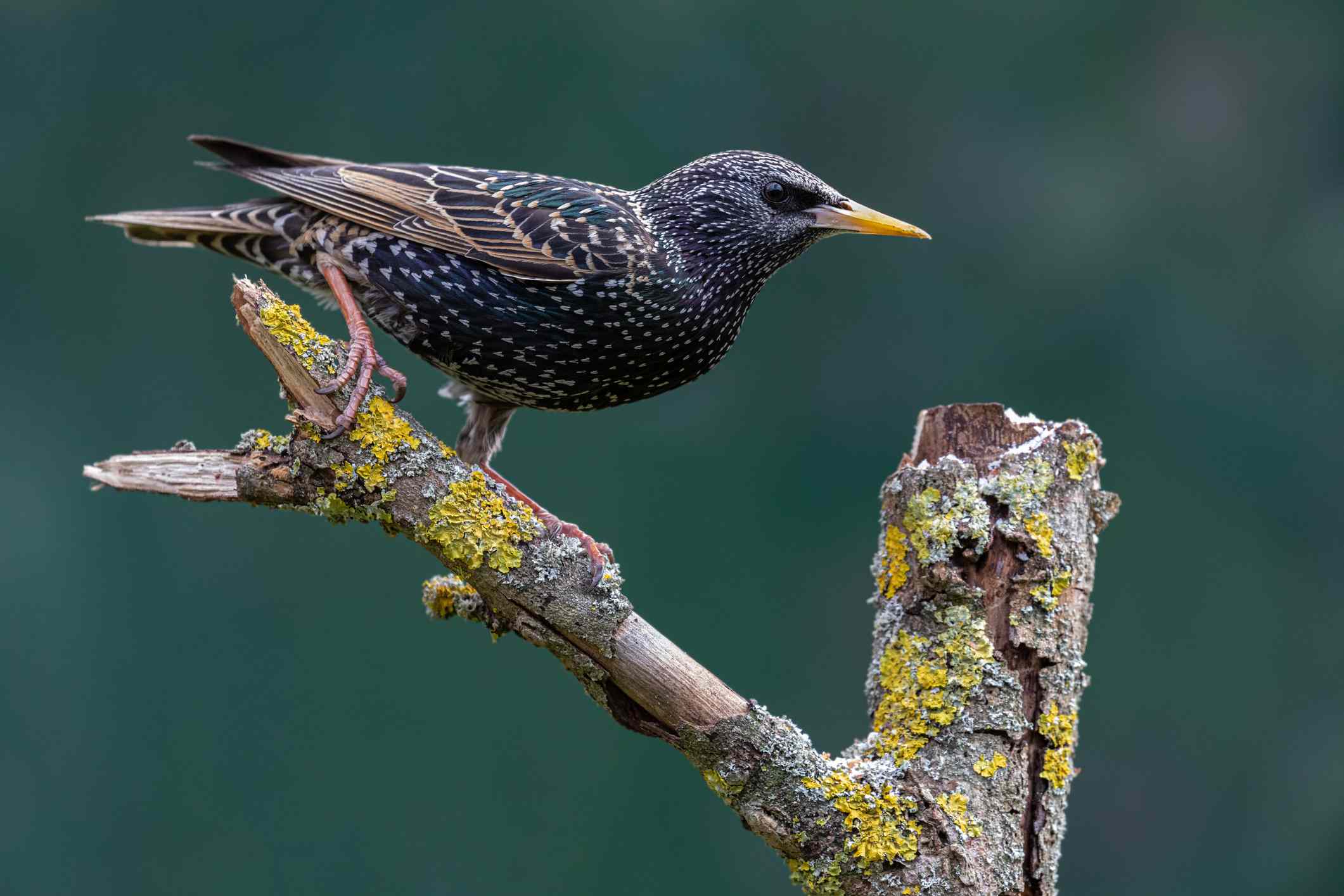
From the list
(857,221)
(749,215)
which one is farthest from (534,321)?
(857,221)

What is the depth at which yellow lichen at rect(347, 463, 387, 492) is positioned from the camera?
195 cm

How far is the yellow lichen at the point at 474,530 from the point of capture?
1957mm

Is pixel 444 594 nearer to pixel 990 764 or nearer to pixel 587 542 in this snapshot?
pixel 587 542

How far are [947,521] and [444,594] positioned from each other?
37.5 inches

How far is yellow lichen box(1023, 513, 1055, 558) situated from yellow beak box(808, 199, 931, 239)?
0.59 metres

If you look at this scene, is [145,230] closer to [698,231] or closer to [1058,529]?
[698,231]

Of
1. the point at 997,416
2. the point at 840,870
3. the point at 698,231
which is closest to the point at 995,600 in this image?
the point at 997,416

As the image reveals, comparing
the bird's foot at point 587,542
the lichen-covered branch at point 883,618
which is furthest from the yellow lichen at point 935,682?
the bird's foot at point 587,542

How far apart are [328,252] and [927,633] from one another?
4.52 ft

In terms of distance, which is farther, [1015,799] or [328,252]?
[328,252]

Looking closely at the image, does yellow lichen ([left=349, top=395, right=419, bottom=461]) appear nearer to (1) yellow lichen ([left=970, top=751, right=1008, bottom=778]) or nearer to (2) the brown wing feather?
(2) the brown wing feather

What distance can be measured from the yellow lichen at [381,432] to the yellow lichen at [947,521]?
92 cm

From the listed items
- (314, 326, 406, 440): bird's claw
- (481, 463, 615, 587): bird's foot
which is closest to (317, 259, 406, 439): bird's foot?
(314, 326, 406, 440): bird's claw

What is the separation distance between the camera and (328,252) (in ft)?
7.70
